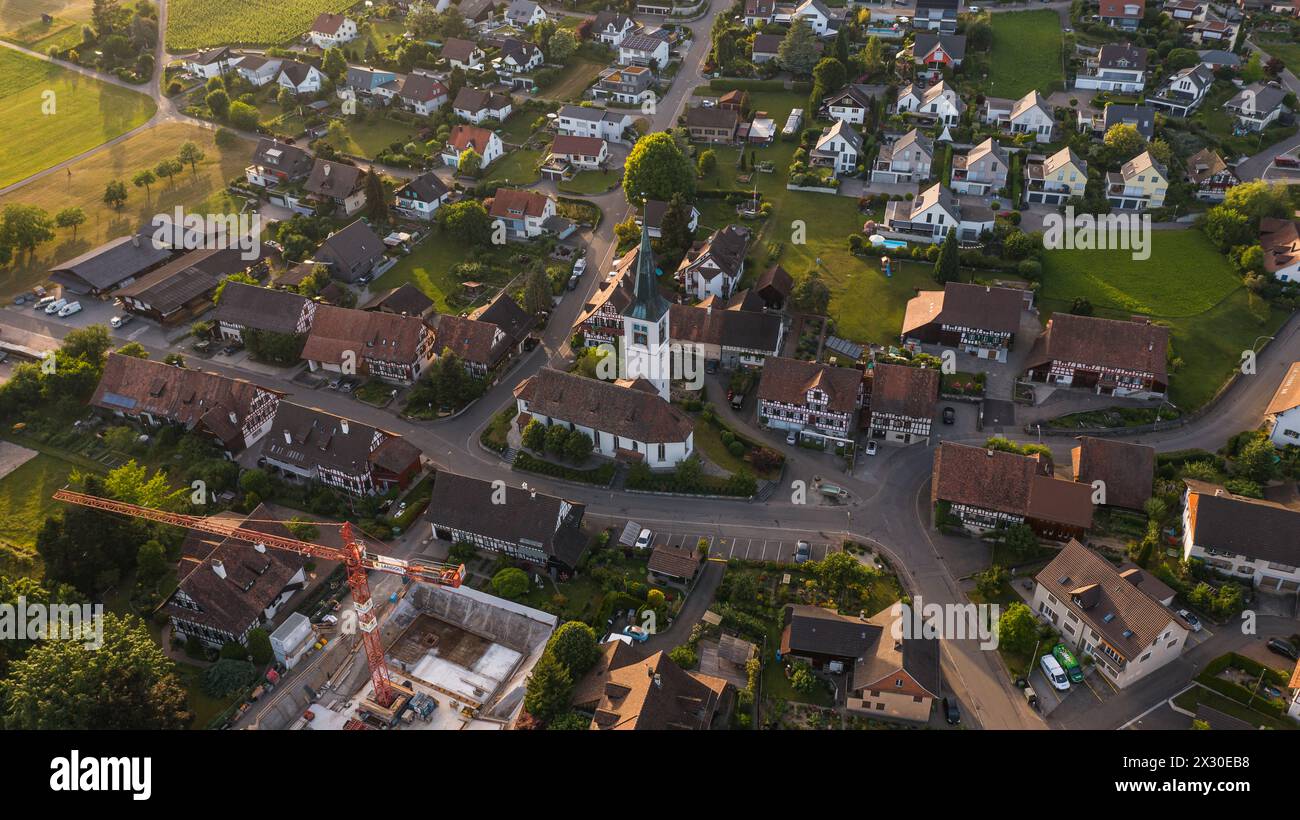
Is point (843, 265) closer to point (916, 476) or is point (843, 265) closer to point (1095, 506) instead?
point (916, 476)

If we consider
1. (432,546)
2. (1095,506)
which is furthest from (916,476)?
(432,546)

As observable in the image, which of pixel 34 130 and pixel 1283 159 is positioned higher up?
pixel 1283 159

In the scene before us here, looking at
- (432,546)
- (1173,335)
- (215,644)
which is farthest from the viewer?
(1173,335)

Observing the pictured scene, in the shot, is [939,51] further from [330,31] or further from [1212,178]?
[330,31]

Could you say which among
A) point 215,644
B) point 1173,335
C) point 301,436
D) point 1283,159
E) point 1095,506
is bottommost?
point 215,644

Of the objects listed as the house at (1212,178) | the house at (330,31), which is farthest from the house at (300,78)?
the house at (1212,178)

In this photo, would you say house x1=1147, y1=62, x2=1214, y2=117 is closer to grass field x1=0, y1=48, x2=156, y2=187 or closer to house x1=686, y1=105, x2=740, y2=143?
house x1=686, y1=105, x2=740, y2=143

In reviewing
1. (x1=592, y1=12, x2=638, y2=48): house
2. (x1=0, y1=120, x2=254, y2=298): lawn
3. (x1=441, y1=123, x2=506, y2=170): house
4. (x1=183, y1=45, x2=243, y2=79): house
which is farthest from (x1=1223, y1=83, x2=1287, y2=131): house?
(x1=183, y1=45, x2=243, y2=79): house
